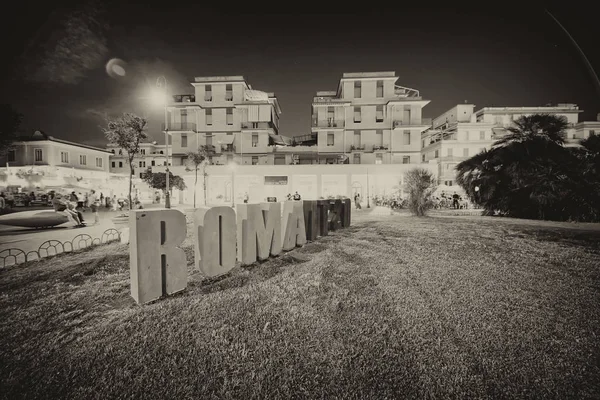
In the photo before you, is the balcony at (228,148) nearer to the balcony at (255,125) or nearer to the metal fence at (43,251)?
the balcony at (255,125)

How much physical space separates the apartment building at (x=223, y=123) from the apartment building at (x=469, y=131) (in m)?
24.4

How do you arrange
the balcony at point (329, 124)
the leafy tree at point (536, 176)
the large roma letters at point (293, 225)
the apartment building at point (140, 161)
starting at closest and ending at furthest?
the large roma letters at point (293, 225) < the leafy tree at point (536, 176) < the balcony at point (329, 124) < the apartment building at point (140, 161)

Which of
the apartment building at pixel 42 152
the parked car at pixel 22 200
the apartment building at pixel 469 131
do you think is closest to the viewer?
the parked car at pixel 22 200

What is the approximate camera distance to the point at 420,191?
14.6m

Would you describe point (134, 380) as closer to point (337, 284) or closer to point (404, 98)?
point (337, 284)

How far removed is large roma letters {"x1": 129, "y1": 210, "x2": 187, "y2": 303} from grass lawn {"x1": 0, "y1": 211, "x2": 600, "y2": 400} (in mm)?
216

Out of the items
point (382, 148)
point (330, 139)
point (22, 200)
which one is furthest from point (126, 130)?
point (382, 148)

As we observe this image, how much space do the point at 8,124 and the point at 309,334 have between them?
2870 centimetres

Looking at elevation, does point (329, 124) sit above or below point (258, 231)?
above

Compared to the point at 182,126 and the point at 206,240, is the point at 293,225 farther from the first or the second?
the point at 182,126

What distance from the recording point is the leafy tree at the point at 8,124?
19391mm

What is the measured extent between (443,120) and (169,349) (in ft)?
187

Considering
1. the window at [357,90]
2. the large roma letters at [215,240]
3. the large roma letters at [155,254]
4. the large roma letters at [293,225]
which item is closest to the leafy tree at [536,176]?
the large roma letters at [293,225]

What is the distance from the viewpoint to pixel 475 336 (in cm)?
256
